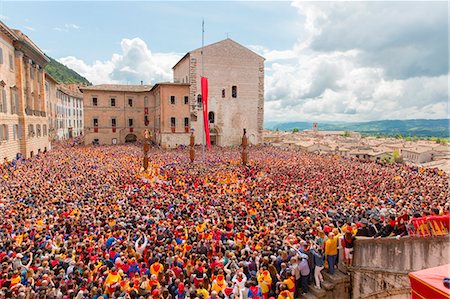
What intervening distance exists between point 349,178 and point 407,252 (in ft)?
42.8

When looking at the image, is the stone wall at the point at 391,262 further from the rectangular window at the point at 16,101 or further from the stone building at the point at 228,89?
the stone building at the point at 228,89

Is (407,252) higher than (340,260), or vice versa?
(407,252)

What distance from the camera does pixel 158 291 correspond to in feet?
23.0

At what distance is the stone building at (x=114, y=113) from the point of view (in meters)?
49.6

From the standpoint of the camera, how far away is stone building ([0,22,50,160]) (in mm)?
26883

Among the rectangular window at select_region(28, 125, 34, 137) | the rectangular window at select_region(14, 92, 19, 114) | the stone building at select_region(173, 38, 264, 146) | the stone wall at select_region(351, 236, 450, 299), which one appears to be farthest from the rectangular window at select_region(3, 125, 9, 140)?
the stone wall at select_region(351, 236, 450, 299)

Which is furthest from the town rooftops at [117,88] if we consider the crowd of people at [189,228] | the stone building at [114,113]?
the crowd of people at [189,228]

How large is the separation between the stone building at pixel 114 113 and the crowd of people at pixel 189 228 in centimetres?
2948

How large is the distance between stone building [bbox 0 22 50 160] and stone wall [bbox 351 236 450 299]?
1108 inches

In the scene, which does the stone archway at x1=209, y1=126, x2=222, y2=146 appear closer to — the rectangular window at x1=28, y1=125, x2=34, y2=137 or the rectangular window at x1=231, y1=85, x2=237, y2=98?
the rectangular window at x1=231, y1=85, x2=237, y2=98

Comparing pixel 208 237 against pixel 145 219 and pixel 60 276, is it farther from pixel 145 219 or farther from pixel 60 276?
pixel 60 276

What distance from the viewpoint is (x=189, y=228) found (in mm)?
11773

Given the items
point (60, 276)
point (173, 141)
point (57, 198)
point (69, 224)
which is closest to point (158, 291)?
point (60, 276)

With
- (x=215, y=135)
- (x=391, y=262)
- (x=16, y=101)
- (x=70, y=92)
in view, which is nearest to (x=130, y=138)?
(x=215, y=135)
